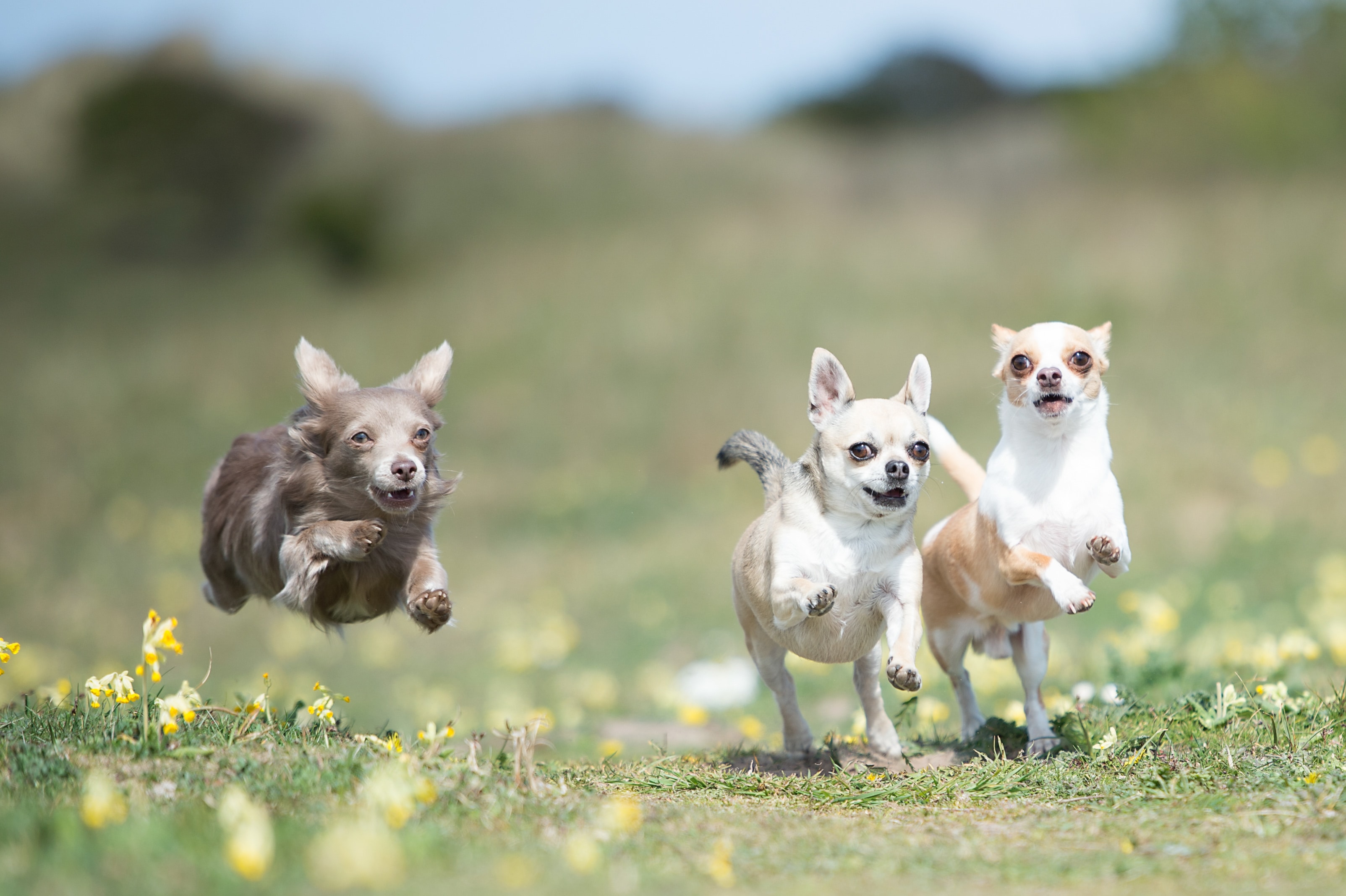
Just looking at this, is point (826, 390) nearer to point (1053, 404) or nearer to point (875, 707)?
point (1053, 404)

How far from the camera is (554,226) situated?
73.7ft

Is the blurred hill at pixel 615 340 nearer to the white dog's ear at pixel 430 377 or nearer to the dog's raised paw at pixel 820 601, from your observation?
the white dog's ear at pixel 430 377

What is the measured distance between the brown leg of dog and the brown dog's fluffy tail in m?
2.43

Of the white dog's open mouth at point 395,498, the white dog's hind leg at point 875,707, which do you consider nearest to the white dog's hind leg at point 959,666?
the white dog's hind leg at point 875,707

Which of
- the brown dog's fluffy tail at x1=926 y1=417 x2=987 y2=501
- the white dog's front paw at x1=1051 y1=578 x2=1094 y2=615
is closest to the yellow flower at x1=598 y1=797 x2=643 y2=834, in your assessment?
the white dog's front paw at x1=1051 y1=578 x2=1094 y2=615

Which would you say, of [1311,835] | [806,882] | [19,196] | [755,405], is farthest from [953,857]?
[19,196]

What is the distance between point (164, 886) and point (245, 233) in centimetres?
2189

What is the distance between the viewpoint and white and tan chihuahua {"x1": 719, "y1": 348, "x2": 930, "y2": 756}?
4680 millimetres

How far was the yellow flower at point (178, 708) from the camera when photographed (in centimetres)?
414

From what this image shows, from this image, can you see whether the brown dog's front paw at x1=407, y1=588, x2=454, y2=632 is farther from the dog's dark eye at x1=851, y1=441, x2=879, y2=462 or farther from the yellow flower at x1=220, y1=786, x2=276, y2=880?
the dog's dark eye at x1=851, y1=441, x2=879, y2=462

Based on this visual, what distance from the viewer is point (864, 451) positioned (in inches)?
186

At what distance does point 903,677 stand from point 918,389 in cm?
130

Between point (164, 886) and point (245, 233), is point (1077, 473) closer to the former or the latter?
point (164, 886)

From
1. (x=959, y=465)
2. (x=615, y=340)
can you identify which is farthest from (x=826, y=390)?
(x=615, y=340)
